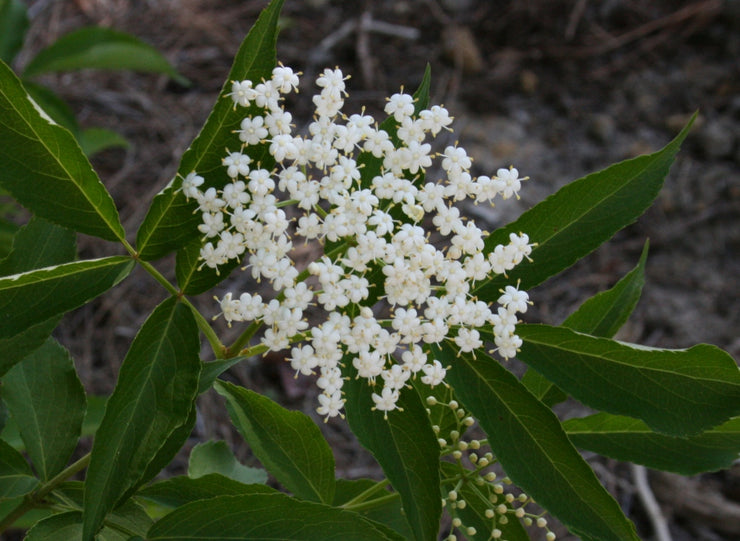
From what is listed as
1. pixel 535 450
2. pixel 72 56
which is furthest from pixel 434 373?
pixel 72 56

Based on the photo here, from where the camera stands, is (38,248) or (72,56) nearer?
(38,248)

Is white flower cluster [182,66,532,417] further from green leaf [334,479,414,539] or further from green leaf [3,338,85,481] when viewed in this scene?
green leaf [3,338,85,481]

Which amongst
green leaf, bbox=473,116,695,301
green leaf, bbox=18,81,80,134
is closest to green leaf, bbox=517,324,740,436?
green leaf, bbox=473,116,695,301

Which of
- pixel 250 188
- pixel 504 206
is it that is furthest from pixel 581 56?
pixel 250 188

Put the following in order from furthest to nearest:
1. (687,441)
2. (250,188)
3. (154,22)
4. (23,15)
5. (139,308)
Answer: (154,22) < (139,308) < (23,15) < (687,441) < (250,188)

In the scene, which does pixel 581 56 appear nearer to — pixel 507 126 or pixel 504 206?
pixel 507 126

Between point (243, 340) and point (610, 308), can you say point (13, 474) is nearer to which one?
point (243, 340)

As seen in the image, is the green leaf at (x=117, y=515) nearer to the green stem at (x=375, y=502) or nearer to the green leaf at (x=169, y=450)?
the green leaf at (x=169, y=450)
